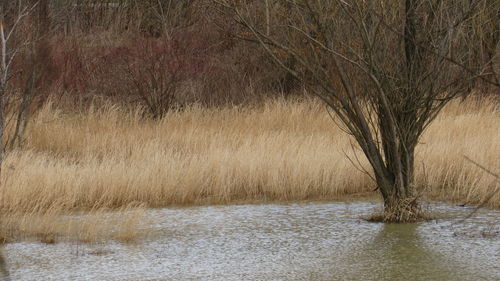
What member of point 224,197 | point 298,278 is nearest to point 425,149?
point 224,197

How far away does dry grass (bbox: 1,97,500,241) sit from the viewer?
7539 millimetres

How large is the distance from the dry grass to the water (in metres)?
0.88

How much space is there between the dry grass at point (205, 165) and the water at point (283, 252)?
34.8 inches

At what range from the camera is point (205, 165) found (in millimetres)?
8336

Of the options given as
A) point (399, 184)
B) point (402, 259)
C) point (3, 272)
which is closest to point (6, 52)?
point (3, 272)

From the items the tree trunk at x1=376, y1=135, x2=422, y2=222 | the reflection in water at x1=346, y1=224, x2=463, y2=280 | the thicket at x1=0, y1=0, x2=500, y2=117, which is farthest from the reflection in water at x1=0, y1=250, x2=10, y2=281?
the thicket at x1=0, y1=0, x2=500, y2=117

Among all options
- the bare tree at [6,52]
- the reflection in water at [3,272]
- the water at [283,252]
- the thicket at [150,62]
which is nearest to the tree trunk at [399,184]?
the water at [283,252]

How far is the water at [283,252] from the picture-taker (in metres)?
5.12

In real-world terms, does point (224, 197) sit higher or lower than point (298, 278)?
higher

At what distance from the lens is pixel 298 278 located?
5.00 meters

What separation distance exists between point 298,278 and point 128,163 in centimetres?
416

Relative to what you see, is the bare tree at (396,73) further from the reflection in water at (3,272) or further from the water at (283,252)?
the reflection in water at (3,272)

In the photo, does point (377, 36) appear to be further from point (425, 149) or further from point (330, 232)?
point (425, 149)

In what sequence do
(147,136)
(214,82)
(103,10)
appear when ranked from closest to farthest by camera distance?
(147,136), (214,82), (103,10)
